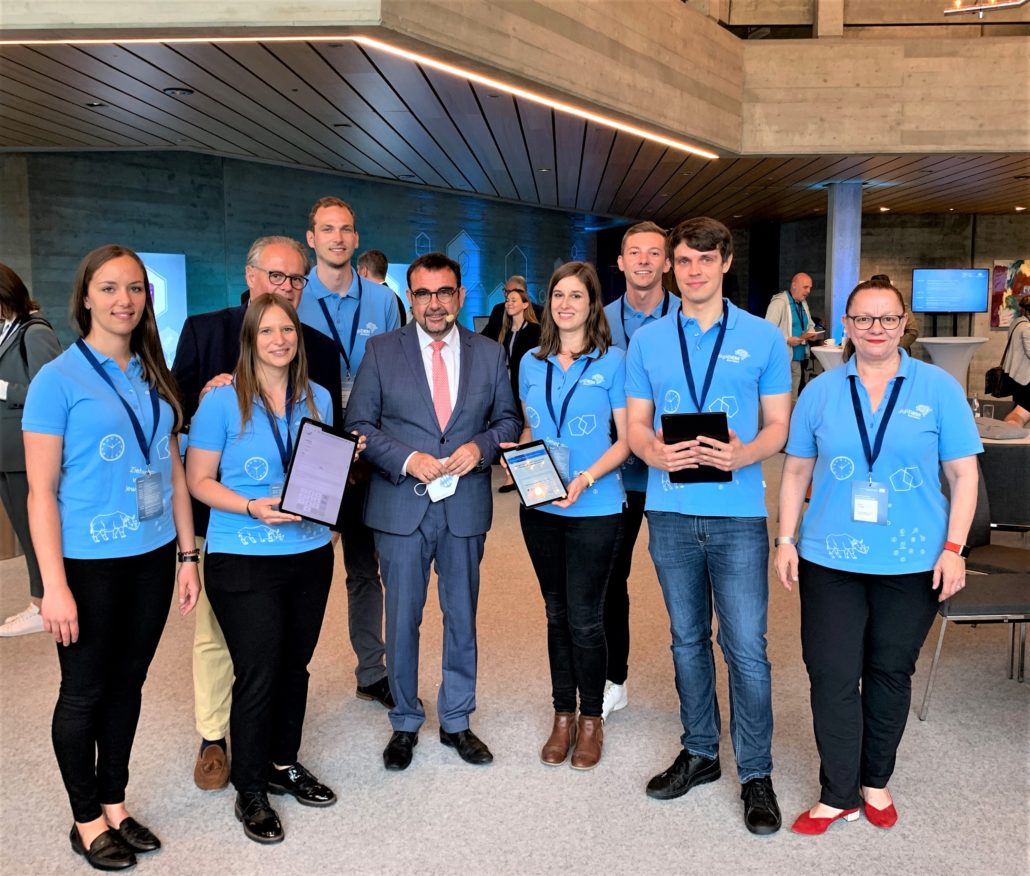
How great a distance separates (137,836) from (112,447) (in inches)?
46.2

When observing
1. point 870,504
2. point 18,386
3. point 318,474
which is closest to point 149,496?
point 318,474

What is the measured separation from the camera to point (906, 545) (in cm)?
249

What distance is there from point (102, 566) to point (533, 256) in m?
14.1

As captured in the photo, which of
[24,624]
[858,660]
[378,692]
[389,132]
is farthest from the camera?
[389,132]

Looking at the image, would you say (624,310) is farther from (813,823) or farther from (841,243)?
(841,243)

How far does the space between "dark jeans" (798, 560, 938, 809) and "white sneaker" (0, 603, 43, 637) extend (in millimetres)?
3808

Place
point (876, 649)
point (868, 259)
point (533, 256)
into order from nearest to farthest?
point (876, 649) < point (533, 256) < point (868, 259)

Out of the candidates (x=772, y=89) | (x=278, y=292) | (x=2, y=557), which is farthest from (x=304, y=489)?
(x=772, y=89)

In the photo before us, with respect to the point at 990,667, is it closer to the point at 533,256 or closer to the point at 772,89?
the point at 772,89

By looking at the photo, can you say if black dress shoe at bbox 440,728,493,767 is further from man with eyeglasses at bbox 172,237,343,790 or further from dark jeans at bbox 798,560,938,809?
dark jeans at bbox 798,560,938,809

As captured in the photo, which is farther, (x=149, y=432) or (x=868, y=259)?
(x=868, y=259)

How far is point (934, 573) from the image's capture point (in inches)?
97.7

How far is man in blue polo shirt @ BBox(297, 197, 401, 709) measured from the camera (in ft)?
11.2

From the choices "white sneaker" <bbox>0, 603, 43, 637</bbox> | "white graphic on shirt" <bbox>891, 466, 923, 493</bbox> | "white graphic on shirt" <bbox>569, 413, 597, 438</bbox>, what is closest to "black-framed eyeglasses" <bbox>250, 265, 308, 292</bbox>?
"white graphic on shirt" <bbox>569, 413, 597, 438</bbox>
